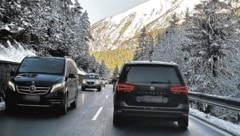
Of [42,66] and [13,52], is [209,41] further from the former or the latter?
[42,66]

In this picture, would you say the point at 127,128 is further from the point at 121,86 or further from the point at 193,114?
the point at 193,114

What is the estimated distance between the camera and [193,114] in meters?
16.7

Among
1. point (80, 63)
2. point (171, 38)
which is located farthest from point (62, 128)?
point (80, 63)

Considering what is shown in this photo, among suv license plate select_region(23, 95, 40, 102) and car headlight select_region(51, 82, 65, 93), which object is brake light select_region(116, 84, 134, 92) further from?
suv license plate select_region(23, 95, 40, 102)

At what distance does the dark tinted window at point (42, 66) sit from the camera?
50.6 ft

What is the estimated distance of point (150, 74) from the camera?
11812 mm

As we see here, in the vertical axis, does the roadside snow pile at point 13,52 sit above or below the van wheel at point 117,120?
above

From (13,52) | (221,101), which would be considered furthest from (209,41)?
(221,101)

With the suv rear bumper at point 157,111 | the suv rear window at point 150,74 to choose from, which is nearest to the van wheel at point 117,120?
the suv rear bumper at point 157,111

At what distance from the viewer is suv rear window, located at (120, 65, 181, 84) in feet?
38.5

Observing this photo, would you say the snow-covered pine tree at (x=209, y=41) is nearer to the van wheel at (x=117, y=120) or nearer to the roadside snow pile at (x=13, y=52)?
the roadside snow pile at (x=13, y=52)

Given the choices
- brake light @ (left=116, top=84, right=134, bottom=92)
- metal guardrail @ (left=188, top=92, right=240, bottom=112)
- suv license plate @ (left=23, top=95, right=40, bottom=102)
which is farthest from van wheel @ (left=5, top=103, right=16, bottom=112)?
metal guardrail @ (left=188, top=92, right=240, bottom=112)

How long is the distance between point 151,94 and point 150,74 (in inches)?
22.1

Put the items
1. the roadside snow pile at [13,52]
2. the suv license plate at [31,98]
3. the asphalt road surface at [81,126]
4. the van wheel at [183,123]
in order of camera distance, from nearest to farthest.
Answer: the asphalt road surface at [81,126]
the van wheel at [183,123]
the suv license plate at [31,98]
the roadside snow pile at [13,52]
